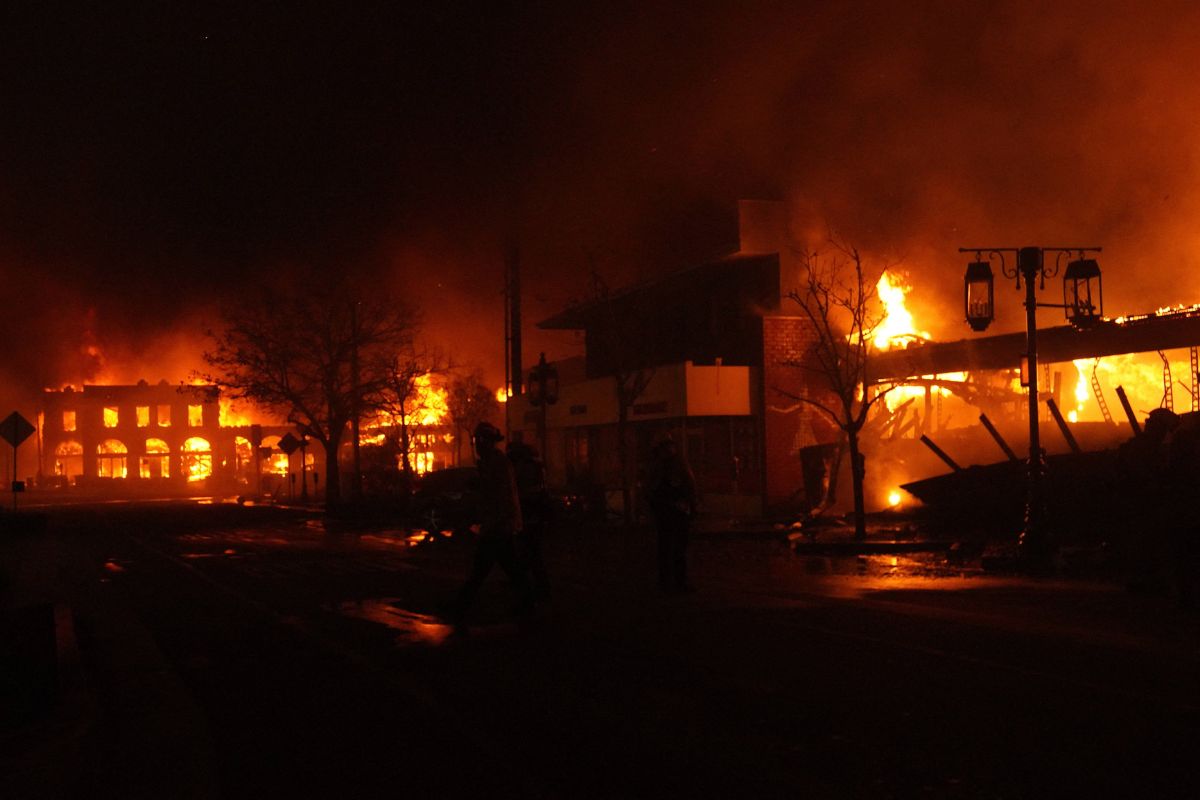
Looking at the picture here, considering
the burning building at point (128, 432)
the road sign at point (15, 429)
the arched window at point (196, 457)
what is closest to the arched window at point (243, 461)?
the arched window at point (196, 457)

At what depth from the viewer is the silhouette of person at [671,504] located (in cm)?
1330

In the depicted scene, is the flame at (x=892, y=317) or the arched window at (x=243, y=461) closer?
the flame at (x=892, y=317)

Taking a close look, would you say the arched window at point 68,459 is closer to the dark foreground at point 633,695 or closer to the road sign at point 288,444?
the road sign at point 288,444

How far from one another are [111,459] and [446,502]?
94.6 m

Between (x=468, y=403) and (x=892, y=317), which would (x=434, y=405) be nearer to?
(x=468, y=403)

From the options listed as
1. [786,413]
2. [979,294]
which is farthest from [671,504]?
[786,413]

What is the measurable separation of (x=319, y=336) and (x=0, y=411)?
79.6 m

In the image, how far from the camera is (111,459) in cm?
11294

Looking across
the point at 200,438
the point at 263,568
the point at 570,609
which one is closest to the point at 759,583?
the point at 570,609

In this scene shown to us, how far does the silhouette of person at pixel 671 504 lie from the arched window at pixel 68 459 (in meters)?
108

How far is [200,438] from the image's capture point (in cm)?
11256

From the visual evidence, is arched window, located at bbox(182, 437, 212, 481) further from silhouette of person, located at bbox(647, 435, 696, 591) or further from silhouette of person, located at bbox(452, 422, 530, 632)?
silhouette of person, located at bbox(452, 422, 530, 632)

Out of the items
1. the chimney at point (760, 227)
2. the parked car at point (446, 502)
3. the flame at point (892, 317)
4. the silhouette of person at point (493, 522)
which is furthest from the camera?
Answer: the flame at point (892, 317)

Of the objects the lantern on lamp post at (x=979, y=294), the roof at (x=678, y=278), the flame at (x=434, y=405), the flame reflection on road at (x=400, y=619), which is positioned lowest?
the flame reflection on road at (x=400, y=619)
